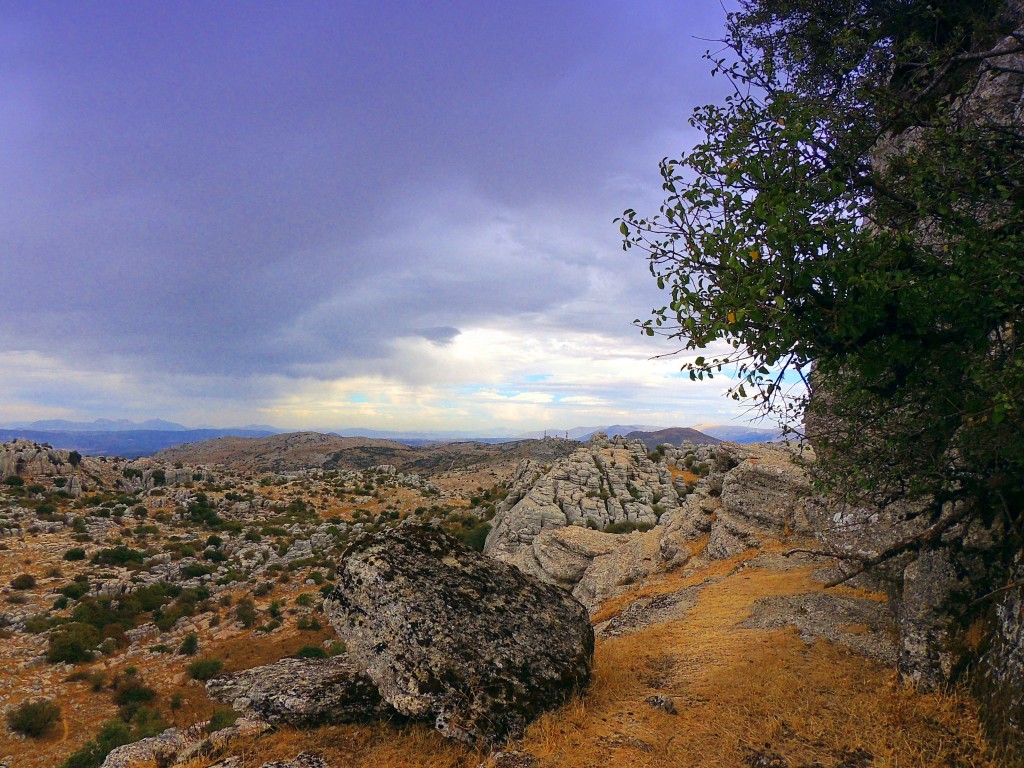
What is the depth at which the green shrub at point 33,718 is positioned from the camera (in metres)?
18.4

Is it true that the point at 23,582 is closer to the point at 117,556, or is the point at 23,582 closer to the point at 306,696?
the point at 117,556

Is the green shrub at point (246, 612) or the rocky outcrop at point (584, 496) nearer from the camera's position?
the green shrub at point (246, 612)

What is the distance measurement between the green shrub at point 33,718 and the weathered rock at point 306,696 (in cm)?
1688

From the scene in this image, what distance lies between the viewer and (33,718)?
1875cm

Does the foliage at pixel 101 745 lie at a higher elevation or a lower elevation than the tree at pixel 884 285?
lower

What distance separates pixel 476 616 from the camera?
9086 millimetres

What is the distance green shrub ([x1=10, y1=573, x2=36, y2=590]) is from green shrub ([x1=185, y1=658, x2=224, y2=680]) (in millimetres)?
13408

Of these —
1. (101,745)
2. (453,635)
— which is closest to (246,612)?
(101,745)

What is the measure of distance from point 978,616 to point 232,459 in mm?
199432

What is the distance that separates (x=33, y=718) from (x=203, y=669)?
6344 millimetres

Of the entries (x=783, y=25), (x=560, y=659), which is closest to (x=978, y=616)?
(x=560, y=659)

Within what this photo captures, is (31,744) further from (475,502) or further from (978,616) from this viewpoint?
(475,502)

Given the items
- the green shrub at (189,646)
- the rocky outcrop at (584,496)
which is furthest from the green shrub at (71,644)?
the rocky outcrop at (584,496)

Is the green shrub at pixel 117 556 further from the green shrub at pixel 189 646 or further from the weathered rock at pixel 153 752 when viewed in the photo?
the weathered rock at pixel 153 752
